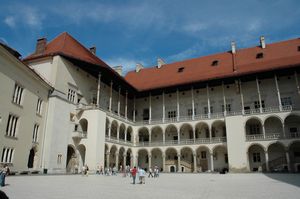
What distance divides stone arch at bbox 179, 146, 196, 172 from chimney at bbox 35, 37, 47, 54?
21.8m

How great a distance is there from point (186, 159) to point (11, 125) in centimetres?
2274

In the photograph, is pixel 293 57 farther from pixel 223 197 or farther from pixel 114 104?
pixel 223 197

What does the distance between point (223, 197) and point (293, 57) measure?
28.7m

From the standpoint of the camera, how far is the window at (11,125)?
21656 millimetres

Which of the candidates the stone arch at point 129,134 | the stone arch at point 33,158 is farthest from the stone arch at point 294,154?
the stone arch at point 33,158

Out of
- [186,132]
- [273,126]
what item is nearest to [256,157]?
[273,126]

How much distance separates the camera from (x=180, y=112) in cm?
3847

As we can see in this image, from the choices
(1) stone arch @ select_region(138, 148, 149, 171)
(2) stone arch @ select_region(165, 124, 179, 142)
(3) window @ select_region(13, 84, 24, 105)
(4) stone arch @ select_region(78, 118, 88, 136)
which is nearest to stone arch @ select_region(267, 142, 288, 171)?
(2) stone arch @ select_region(165, 124, 179, 142)

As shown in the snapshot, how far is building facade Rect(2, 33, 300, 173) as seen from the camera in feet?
94.8

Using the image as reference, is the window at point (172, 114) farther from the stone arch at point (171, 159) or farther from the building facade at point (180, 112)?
the stone arch at point (171, 159)

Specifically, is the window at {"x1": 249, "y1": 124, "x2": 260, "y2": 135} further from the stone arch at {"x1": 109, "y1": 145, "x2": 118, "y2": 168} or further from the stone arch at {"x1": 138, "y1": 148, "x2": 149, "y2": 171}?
the stone arch at {"x1": 109, "y1": 145, "x2": 118, "y2": 168}

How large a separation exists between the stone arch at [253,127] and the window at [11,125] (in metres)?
25.9

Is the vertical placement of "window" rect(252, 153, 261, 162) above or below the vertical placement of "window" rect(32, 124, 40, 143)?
below

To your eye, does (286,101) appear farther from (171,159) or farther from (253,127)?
(171,159)
